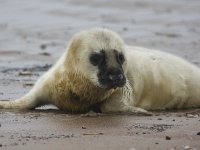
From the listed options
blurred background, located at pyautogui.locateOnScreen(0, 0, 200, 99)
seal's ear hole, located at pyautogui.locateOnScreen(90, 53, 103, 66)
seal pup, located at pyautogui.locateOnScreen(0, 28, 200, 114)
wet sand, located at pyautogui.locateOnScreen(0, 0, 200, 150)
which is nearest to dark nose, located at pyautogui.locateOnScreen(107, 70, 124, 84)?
seal pup, located at pyautogui.locateOnScreen(0, 28, 200, 114)

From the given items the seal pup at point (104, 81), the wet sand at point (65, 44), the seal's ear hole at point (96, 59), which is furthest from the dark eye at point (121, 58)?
the wet sand at point (65, 44)

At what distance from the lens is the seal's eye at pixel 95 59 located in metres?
7.36

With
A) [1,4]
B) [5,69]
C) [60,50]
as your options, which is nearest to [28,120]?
[5,69]

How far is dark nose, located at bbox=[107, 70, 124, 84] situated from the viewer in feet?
23.4

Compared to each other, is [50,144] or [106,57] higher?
[106,57]

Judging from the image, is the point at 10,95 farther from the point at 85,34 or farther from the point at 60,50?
the point at 60,50

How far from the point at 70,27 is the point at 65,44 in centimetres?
234

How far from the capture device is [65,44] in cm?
1452

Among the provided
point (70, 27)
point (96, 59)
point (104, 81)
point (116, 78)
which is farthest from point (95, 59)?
point (70, 27)

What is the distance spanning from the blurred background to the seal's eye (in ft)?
5.52

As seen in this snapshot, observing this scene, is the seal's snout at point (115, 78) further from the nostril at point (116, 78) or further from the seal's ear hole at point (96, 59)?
the seal's ear hole at point (96, 59)

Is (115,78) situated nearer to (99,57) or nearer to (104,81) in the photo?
(104,81)

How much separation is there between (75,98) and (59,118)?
0.50m

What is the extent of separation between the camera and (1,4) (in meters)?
20.1
